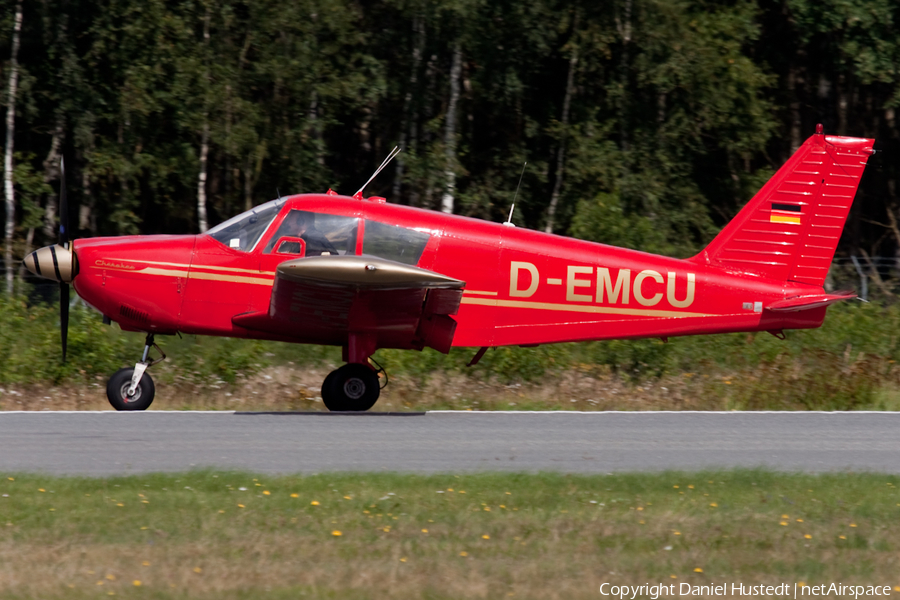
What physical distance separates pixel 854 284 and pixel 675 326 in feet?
26.9

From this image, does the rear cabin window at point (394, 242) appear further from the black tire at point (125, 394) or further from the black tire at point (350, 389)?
the black tire at point (125, 394)

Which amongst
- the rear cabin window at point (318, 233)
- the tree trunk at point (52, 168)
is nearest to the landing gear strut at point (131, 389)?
the rear cabin window at point (318, 233)

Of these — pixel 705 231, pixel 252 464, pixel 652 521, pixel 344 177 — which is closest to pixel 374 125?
pixel 344 177

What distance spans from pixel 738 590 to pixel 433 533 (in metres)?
1.80

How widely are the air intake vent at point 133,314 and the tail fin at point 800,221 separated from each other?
6.02 meters

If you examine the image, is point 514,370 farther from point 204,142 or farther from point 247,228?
point 204,142

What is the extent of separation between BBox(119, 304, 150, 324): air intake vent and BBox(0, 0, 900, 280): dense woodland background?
9059 mm

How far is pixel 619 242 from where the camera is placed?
16.6 m

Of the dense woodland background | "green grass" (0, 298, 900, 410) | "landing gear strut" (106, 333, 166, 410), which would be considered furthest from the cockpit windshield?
the dense woodland background

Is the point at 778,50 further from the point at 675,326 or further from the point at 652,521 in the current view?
the point at 652,521

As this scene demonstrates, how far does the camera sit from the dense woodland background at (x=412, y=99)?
19656 millimetres

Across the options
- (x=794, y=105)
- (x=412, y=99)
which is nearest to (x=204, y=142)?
(x=412, y=99)

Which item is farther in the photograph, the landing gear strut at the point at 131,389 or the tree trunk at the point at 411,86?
the tree trunk at the point at 411,86

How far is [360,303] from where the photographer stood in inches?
413
